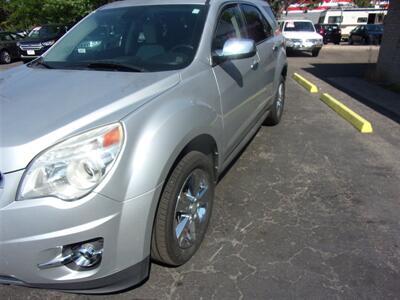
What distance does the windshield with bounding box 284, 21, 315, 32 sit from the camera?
18.8m

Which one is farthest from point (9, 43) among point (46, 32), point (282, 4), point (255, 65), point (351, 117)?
point (282, 4)

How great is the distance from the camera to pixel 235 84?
347 cm

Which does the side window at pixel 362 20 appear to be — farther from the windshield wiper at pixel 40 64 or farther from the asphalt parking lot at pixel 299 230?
the windshield wiper at pixel 40 64

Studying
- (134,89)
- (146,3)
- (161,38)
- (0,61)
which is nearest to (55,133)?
(134,89)

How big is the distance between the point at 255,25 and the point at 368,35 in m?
26.9

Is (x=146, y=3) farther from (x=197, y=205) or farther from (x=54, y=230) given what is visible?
(x=54, y=230)

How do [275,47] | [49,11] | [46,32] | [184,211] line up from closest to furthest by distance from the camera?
[184,211] < [275,47] < [46,32] < [49,11]

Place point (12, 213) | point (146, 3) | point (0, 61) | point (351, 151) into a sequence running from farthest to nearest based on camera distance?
1. point (0, 61)
2. point (351, 151)
3. point (146, 3)
4. point (12, 213)

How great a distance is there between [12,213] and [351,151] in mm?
4371

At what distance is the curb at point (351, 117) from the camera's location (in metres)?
5.96

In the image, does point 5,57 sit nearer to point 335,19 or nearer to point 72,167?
point 72,167

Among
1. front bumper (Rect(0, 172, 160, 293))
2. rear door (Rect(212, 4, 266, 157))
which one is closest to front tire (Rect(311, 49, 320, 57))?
rear door (Rect(212, 4, 266, 157))

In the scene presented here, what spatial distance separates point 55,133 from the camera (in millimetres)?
2027

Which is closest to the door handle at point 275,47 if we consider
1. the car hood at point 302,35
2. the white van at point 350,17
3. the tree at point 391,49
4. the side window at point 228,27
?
the side window at point 228,27
